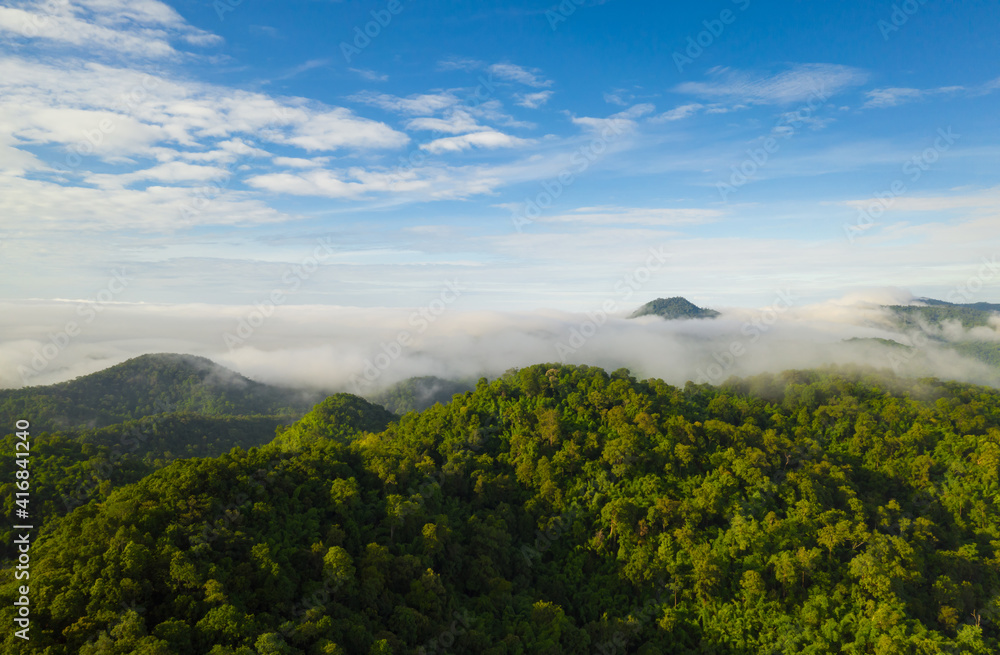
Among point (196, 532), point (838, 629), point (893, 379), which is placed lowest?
point (838, 629)

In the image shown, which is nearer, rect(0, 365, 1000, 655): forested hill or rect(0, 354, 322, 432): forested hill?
rect(0, 365, 1000, 655): forested hill

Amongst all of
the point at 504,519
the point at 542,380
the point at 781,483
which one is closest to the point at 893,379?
the point at 781,483

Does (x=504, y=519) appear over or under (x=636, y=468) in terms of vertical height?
under

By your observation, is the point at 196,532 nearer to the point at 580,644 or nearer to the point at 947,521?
the point at 580,644

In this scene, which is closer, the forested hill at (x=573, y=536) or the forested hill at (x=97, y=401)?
the forested hill at (x=573, y=536)

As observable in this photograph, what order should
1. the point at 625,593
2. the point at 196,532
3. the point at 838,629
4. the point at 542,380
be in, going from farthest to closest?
1. the point at 542,380
2. the point at 625,593
3. the point at 838,629
4. the point at 196,532

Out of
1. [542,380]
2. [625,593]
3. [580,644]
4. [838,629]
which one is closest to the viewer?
[580,644]

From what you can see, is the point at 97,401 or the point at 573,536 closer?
the point at 573,536

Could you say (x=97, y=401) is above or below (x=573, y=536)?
above
